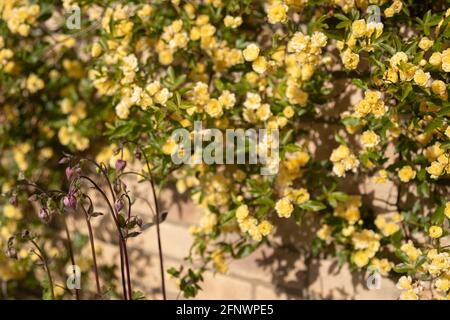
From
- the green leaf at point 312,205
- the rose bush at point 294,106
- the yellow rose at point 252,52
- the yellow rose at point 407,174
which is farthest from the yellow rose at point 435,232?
the yellow rose at point 252,52

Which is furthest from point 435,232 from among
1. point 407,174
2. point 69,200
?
point 69,200

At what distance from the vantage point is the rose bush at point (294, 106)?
→ 54.0 inches

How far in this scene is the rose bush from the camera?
4.50 feet

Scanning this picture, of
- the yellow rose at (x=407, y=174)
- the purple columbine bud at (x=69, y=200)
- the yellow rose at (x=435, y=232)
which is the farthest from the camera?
the yellow rose at (x=407, y=174)

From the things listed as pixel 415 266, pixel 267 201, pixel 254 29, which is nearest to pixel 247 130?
pixel 267 201

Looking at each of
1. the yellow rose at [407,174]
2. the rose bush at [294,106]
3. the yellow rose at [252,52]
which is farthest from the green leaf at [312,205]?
the yellow rose at [252,52]

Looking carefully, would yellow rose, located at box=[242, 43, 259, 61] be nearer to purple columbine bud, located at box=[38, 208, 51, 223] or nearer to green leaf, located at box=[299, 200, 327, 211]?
green leaf, located at box=[299, 200, 327, 211]

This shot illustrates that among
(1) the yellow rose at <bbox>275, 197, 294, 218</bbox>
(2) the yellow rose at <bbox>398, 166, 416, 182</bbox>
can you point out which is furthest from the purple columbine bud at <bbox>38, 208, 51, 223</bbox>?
(2) the yellow rose at <bbox>398, 166, 416, 182</bbox>

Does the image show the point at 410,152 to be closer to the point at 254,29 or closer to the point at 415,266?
the point at 415,266

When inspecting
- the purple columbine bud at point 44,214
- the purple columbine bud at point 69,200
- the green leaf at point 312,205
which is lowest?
the green leaf at point 312,205

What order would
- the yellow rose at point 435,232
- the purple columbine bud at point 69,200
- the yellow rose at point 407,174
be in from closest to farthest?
the purple columbine bud at point 69,200 < the yellow rose at point 435,232 < the yellow rose at point 407,174

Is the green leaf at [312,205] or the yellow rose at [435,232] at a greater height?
the green leaf at [312,205]

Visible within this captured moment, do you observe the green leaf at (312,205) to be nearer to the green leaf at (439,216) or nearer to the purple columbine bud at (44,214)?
the green leaf at (439,216)

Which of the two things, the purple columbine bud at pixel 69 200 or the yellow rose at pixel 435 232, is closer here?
the purple columbine bud at pixel 69 200
